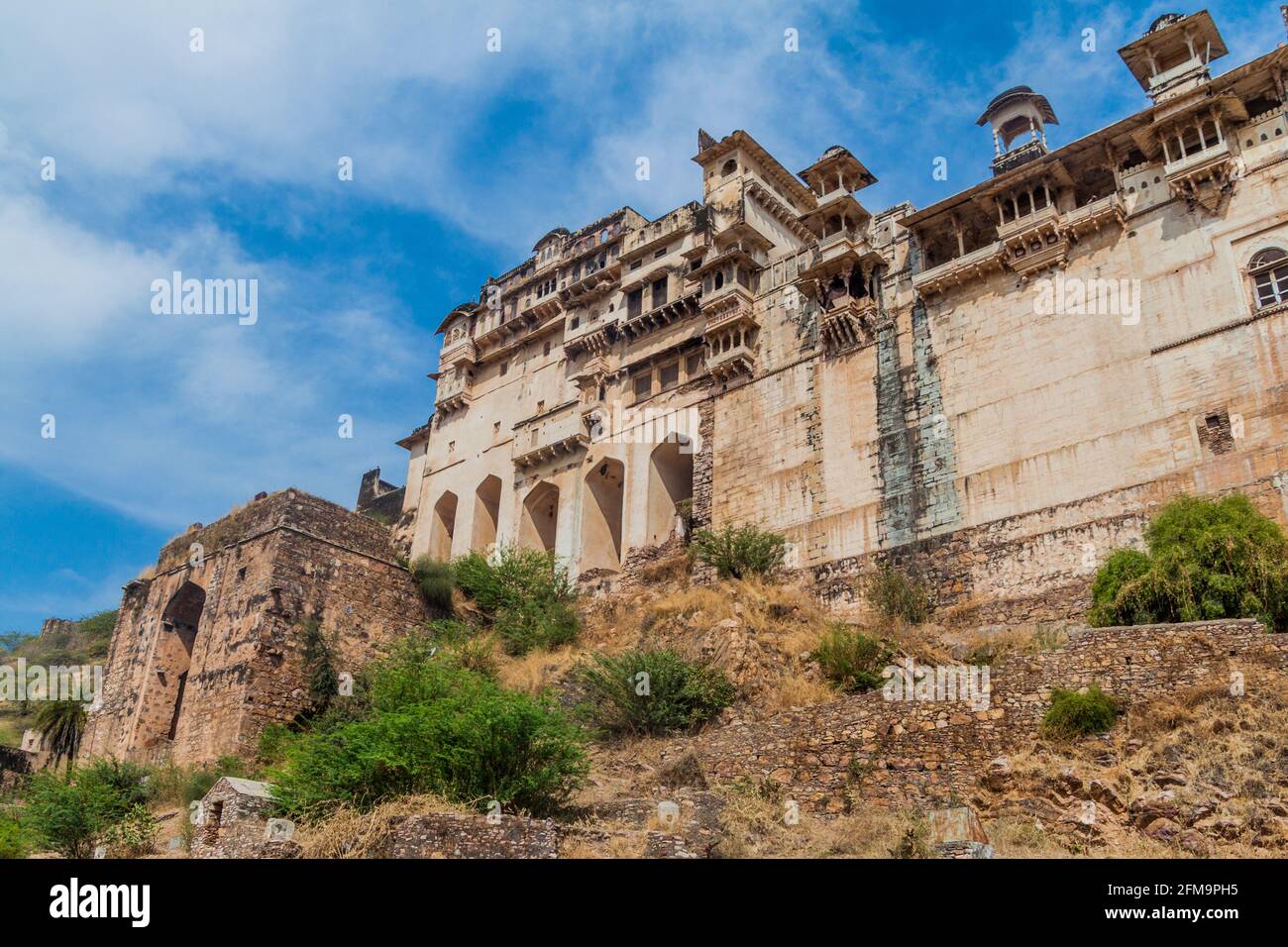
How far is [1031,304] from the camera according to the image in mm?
25906

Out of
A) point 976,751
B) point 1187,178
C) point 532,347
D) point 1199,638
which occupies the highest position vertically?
point 532,347

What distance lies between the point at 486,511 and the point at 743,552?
1529cm

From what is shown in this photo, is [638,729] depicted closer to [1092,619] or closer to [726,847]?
[726,847]

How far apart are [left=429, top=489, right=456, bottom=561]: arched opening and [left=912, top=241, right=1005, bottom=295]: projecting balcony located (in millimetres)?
19918

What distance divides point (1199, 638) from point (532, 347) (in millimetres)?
30996

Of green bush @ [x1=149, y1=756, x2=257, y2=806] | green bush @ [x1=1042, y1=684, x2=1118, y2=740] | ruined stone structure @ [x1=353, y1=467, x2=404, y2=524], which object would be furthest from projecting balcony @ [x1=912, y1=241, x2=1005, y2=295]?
ruined stone structure @ [x1=353, y1=467, x2=404, y2=524]

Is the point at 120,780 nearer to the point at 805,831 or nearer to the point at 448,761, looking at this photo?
the point at 448,761

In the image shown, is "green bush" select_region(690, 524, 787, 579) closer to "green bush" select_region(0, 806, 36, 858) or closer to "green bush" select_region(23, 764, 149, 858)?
"green bush" select_region(23, 764, 149, 858)

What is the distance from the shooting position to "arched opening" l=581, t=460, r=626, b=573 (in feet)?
114

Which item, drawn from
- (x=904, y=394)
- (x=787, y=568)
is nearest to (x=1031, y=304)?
(x=904, y=394)

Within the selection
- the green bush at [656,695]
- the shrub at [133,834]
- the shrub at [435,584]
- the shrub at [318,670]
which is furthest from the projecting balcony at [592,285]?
the shrub at [133,834]

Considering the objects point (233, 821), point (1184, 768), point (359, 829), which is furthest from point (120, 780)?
point (1184, 768)
